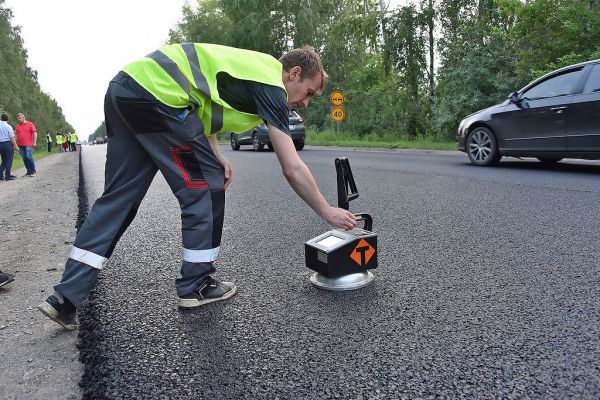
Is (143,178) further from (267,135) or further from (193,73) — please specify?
(267,135)

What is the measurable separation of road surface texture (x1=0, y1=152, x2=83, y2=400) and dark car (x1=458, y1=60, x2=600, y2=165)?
22.5ft

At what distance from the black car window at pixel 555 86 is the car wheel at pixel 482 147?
94 centimetres

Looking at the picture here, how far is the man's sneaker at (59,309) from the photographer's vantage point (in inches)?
82.5

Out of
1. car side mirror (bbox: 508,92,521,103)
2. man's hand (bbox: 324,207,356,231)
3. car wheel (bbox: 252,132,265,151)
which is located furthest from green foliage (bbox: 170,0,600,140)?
man's hand (bbox: 324,207,356,231)

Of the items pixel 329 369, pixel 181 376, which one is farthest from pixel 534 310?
pixel 181 376

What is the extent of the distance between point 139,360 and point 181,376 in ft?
0.79

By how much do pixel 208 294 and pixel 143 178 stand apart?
68cm

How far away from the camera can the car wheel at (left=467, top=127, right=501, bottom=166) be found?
8403mm

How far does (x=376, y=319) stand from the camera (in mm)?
2170

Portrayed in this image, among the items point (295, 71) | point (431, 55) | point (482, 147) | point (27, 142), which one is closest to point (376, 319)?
point (295, 71)

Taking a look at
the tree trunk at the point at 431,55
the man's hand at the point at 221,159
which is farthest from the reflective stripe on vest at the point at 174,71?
the tree trunk at the point at 431,55

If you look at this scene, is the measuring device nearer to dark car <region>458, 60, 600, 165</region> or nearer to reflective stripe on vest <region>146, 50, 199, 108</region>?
reflective stripe on vest <region>146, 50, 199, 108</region>

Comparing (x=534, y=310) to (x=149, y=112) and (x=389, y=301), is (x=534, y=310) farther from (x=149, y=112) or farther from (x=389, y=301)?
(x=149, y=112)

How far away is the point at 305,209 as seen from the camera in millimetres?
4980
